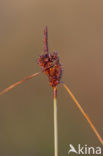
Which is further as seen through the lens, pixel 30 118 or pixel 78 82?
pixel 78 82

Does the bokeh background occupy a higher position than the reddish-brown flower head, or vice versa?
the bokeh background

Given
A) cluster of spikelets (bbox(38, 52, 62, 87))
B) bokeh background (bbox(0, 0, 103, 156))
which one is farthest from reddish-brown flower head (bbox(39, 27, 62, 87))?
bokeh background (bbox(0, 0, 103, 156))

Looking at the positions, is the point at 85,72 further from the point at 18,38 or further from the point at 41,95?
the point at 18,38

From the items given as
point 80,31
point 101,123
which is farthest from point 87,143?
point 80,31

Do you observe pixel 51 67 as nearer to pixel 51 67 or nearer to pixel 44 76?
pixel 51 67

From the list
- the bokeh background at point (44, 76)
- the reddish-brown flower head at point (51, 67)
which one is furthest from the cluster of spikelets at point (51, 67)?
the bokeh background at point (44, 76)

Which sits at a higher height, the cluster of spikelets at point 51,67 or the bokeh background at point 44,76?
the bokeh background at point 44,76

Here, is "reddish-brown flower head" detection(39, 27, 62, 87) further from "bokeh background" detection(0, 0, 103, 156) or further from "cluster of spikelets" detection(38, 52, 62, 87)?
"bokeh background" detection(0, 0, 103, 156)

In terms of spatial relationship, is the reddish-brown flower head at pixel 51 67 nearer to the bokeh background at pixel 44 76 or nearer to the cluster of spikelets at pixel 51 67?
the cluster of spikelets at pixel 51 67
